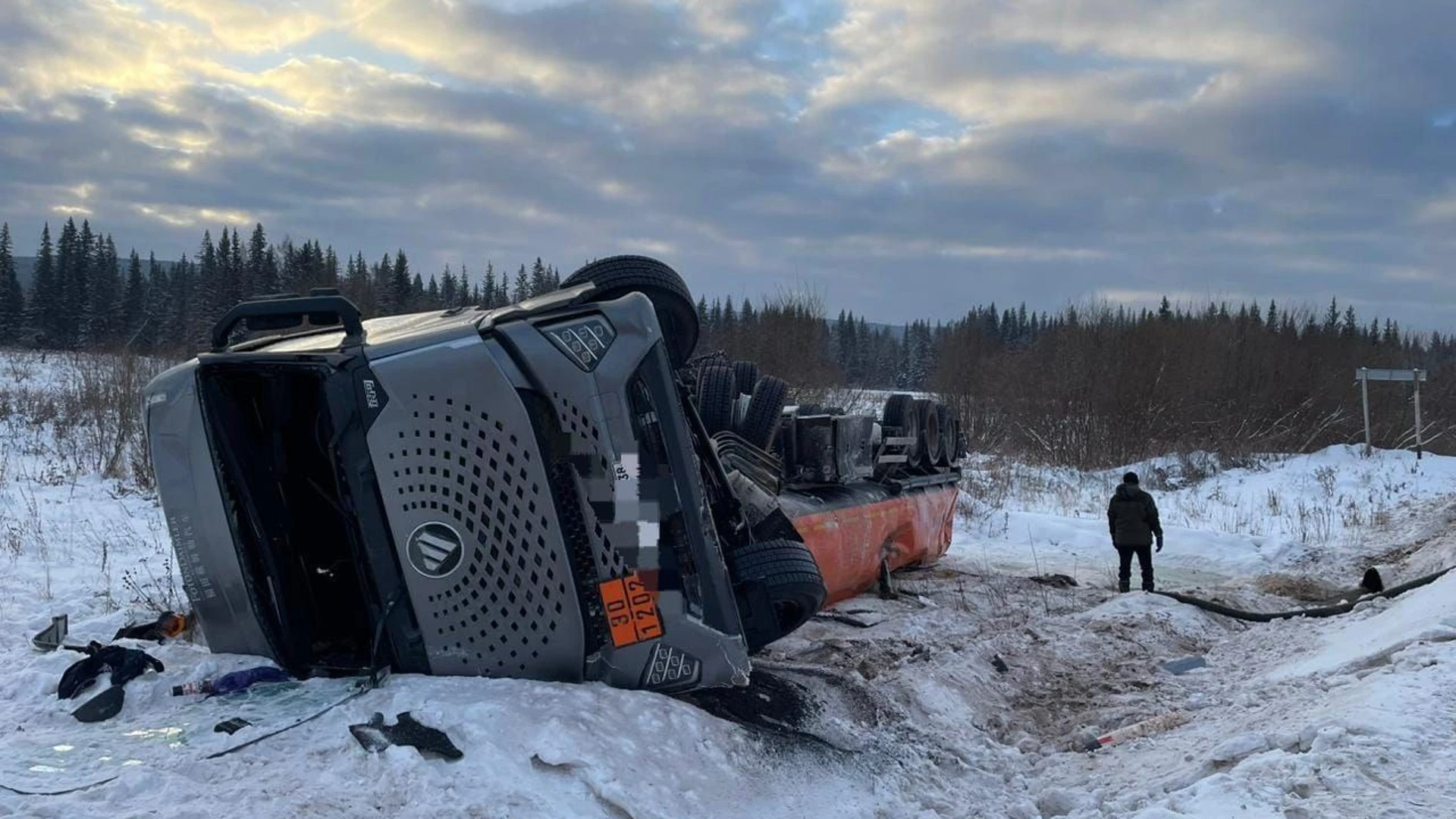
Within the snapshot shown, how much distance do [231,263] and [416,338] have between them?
65071mm

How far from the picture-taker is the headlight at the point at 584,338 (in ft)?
11.7

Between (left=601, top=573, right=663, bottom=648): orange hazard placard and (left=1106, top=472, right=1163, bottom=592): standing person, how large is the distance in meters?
6.71

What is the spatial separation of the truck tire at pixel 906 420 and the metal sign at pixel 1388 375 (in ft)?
46.5

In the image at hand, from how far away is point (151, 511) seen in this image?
10836mm

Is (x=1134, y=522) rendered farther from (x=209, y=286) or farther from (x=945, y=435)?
(x=209, y=286)

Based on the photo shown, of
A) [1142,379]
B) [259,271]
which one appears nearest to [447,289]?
[259,271]

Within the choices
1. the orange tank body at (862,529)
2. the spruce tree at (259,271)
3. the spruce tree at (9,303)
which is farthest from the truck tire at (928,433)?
the spruce tree at (9,303)

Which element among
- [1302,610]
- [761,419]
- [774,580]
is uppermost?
[761,419]

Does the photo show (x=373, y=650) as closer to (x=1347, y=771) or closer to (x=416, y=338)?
(x=416, y=338)

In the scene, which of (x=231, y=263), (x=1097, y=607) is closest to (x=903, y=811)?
(x=1097, y=607)

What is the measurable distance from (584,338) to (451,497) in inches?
28.4

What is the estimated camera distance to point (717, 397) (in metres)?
6.97

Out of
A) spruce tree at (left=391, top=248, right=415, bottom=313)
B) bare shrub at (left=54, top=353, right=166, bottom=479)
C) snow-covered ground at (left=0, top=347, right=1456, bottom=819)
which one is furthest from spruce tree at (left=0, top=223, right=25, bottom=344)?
snow-covered ground at (left=0, top=347, right=1456, bottom=819)

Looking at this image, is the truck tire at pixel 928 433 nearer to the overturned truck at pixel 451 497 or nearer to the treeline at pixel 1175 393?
the overturned truck at pixel 451 497
